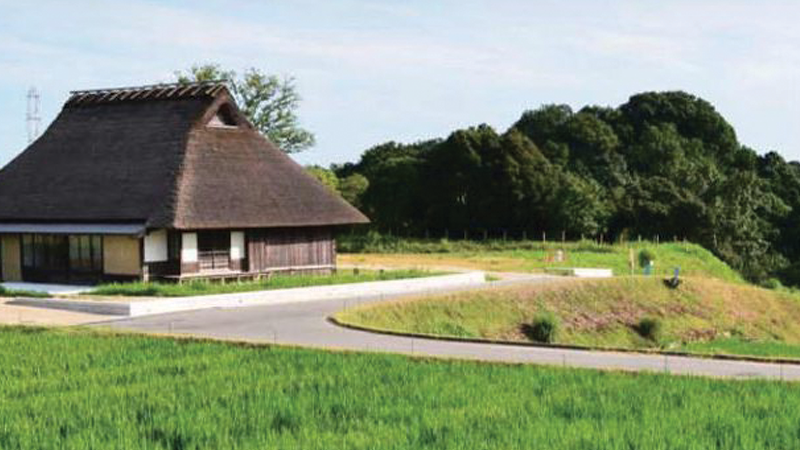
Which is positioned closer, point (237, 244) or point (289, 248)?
point (237, 244)

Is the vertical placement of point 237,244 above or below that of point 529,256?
above

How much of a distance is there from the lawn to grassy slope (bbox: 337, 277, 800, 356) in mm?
3700

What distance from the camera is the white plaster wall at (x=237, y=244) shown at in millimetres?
31516

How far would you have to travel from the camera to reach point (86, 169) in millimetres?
32875

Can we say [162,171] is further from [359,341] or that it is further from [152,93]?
[359,341]

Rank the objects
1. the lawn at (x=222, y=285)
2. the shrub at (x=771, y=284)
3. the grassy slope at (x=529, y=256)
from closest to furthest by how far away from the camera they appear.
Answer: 1. the lawn at (x=222, y=285)
2. the grassy slope at (x=529, y=256)
3. the shrub at (x=771, y=284)

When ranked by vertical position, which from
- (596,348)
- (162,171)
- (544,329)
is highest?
(162,171)

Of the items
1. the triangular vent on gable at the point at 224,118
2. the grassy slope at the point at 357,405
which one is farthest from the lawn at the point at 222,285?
the grassy slope at the point at 357,405

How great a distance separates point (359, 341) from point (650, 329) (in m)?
12.6

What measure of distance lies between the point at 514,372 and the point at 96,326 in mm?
9363

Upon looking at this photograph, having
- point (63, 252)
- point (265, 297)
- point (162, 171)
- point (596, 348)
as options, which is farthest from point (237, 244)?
point (596, 348)

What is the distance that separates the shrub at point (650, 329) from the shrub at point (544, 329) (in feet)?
11.6

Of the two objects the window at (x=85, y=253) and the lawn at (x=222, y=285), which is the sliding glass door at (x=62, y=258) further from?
the lawn at (x=222, y=285)

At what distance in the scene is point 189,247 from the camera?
30.2 m
